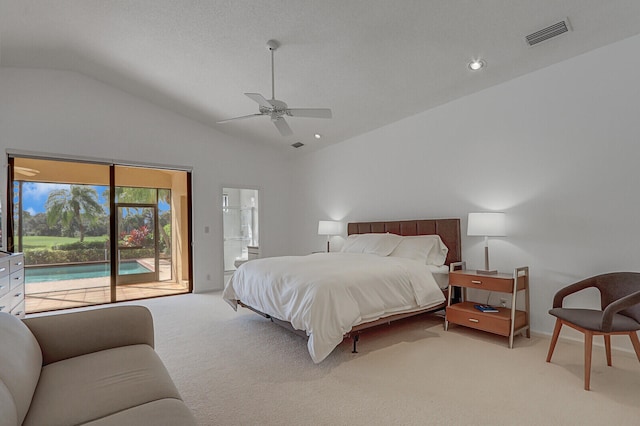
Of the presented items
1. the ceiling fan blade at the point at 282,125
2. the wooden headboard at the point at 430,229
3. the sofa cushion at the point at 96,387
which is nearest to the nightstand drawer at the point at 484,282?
the wooden headboard at the point at 430,229

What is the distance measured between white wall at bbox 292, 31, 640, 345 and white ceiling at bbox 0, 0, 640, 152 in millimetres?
239

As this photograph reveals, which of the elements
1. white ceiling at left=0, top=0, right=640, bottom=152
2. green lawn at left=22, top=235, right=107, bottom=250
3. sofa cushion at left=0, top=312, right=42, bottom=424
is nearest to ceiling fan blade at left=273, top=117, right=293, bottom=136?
white ceiling at left=0, top=0, right=640, bottom=152

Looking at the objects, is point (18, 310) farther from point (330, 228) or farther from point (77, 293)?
point (330, 228)

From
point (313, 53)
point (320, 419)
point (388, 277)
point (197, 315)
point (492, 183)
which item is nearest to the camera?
point (320, 419)

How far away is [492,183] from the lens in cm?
407

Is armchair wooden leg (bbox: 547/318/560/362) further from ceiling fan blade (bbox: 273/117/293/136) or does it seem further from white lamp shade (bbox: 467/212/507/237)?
ceiling fan blade (bbox: 273/117/293/136)

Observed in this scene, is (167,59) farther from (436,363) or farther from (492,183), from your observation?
(436,363)

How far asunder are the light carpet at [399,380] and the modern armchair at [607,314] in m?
0.26

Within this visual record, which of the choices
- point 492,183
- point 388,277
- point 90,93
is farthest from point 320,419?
point 90,93

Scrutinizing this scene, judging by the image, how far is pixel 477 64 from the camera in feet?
11.8

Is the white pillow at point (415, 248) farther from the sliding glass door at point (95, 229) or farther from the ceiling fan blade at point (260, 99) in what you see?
the sliding glass door at point (95, 229)

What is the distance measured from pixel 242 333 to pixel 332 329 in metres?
1.42

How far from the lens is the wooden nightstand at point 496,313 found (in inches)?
129

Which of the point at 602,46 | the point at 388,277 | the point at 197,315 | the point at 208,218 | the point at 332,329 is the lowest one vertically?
the point at 197,315
